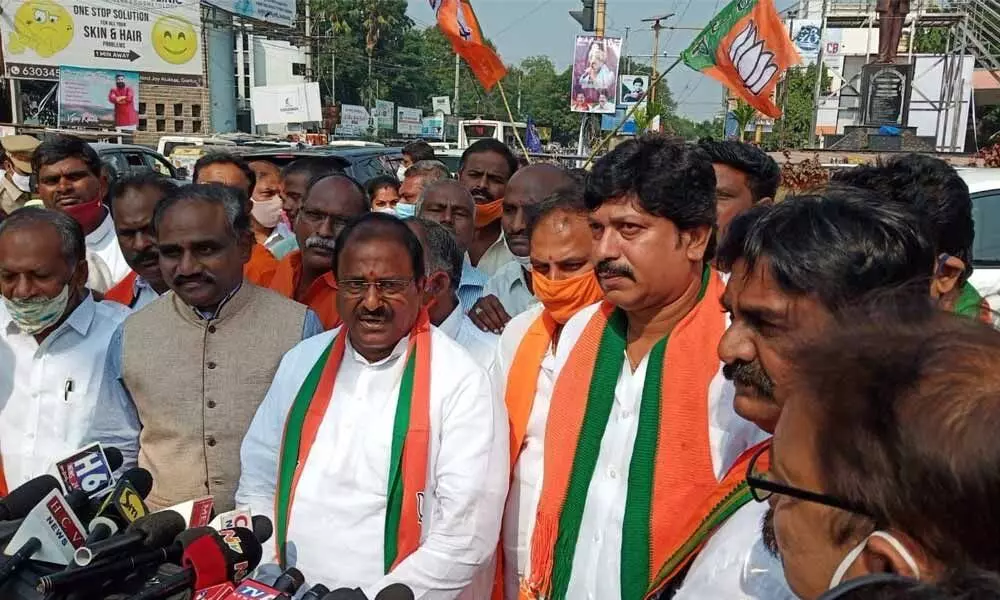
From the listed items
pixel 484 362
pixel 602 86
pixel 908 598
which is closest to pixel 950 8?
pixel 602 86

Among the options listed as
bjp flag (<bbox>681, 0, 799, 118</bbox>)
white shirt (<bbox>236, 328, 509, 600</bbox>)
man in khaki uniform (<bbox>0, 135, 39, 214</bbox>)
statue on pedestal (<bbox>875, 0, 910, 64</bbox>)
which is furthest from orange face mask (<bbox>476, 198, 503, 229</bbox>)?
statue on pedestal (<bbox>875, 0, 910, 64</bbox>)

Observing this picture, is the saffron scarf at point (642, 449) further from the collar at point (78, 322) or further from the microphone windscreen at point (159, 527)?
the collar at point (78, 322)

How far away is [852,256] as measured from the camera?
1507mm

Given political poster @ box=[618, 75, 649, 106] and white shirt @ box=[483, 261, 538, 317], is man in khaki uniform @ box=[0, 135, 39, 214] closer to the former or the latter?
white shirt @ box=[483, 261, 538, 317]

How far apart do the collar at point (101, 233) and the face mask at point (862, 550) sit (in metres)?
4.03

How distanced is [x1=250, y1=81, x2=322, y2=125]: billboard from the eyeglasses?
25749mm

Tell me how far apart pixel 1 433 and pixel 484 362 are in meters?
1.61

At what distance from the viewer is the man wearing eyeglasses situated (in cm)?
209

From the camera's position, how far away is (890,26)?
17734mm

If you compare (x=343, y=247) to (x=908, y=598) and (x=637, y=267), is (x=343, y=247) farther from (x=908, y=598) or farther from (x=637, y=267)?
(x=908, y=598)

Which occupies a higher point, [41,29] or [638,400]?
[41,29]

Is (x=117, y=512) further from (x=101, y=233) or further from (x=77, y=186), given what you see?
(x=77, y=186)

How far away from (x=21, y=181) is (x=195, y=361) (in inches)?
241

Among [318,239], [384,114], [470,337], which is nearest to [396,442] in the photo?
[470,337]
